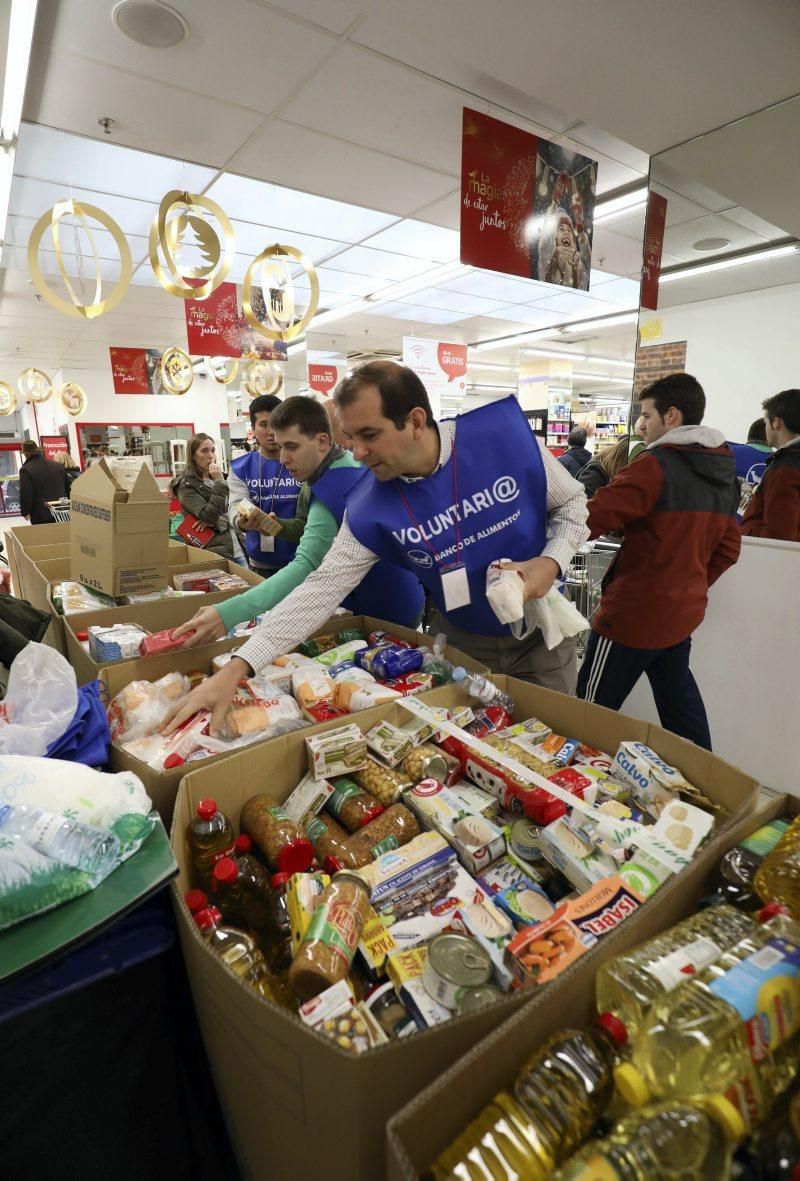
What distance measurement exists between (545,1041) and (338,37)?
3941 mm

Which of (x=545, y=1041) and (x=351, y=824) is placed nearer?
(x=545, y=1041)

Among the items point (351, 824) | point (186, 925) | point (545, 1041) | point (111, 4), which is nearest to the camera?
point (545, 1041)

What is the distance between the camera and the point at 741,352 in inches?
208

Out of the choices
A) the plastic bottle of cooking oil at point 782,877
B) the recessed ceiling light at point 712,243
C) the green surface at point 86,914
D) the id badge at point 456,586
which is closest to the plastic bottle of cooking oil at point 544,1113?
the plastic bottle of cooking oil at point 782,877

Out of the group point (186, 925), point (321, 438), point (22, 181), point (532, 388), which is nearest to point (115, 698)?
Answer: point (186, 925)

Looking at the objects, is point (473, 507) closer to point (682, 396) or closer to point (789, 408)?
point (682, 396)

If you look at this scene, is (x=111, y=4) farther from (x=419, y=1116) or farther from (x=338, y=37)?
(x=419, y=1116)

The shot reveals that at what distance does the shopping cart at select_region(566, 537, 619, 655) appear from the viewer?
351cm

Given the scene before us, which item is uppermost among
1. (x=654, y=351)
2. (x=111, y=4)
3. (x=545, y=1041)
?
(x=111, y=4)

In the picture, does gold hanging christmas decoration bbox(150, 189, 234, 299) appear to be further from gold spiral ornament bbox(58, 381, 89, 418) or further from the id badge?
gold spiral ornament bbox(58, 381, 89, 418)

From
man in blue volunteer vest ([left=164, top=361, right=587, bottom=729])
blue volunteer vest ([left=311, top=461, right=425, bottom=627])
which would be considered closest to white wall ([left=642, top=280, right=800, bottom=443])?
blue volunteer vest ([left=311, top=461, right=425, bottom=627])

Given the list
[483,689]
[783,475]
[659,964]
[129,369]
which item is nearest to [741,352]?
[783,475]

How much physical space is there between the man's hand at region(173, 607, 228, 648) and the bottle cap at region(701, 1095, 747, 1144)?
5.25 ft

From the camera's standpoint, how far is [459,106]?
138 inches
